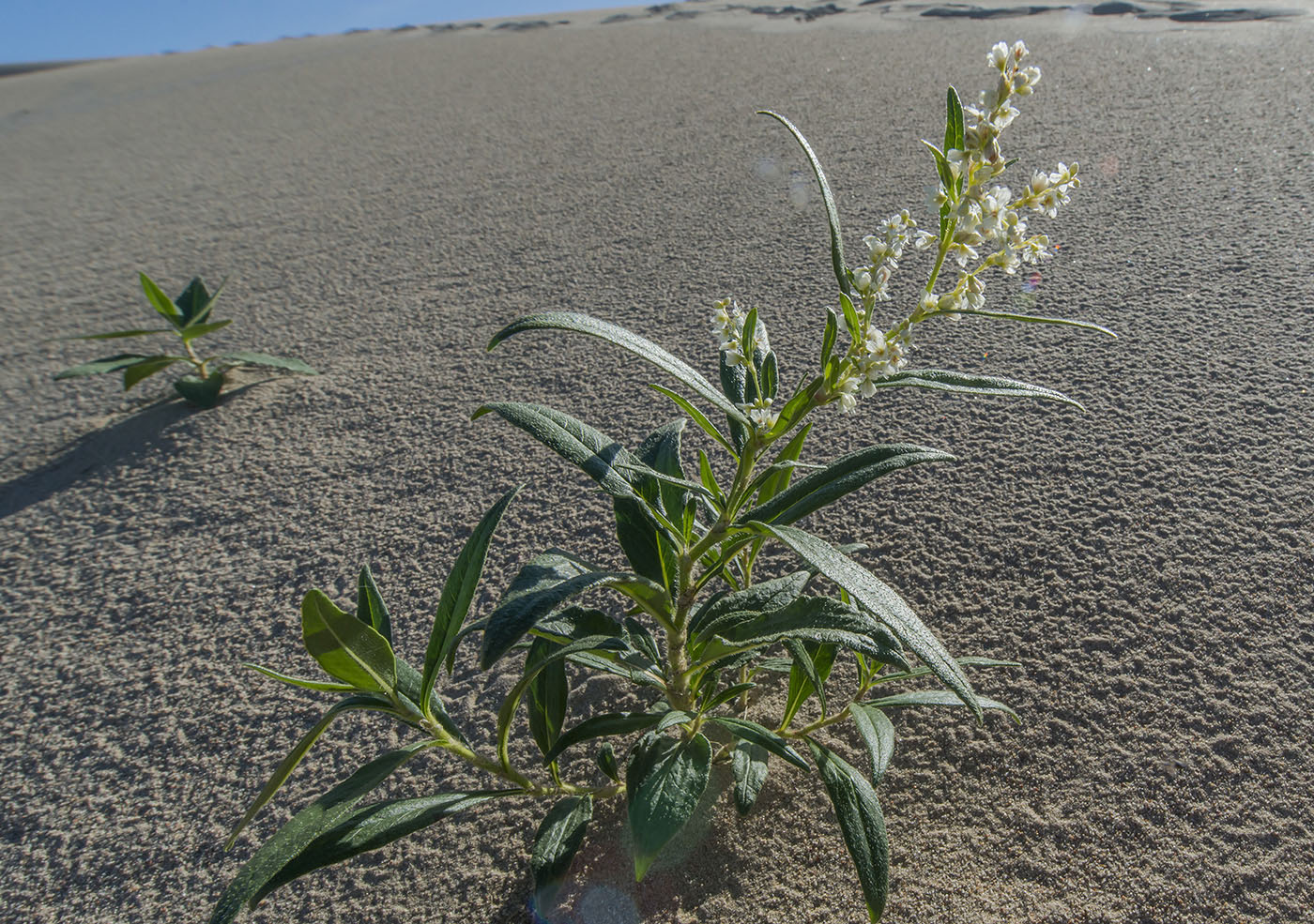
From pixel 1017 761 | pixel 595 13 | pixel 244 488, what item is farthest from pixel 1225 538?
pixel 595 13

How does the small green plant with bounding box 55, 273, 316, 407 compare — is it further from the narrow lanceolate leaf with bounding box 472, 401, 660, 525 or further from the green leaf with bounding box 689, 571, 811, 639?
the green leaf with bounding box 689, 571, 811, 639

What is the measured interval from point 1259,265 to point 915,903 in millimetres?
1981

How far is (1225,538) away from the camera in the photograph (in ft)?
5.05

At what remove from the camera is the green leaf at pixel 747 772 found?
3.77 ft

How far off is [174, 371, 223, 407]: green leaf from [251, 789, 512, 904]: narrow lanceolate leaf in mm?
1664

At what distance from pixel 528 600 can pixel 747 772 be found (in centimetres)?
46

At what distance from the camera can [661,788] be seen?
3.39ft

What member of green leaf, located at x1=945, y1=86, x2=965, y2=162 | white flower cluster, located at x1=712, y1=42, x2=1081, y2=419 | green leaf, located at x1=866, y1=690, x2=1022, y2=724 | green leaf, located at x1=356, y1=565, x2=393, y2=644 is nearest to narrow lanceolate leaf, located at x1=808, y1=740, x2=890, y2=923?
green leaf, located at x1=866, y1=690, x2=1022, y2=724

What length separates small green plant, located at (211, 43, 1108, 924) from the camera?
36.8 inches

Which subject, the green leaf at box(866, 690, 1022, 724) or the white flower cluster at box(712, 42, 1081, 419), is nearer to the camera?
the white flower cluster at box(712, 42, 1081, 419)

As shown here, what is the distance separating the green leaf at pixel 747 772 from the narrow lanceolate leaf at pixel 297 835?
0.41 metres

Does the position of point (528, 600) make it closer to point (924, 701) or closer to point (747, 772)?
point (747, 772)

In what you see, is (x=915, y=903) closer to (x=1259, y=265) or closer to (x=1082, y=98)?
(x=1259, y=265)

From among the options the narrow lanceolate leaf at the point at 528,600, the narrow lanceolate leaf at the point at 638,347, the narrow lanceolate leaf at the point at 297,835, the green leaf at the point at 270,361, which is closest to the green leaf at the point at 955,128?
the narrow lanceolate leaf at the point at 638,347
